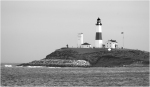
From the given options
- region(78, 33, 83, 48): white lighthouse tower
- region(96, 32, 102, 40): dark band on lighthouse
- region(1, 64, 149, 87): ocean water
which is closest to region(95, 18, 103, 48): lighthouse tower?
region(96, 32, 102, 40): dark band on lighthouse

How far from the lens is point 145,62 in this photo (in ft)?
265

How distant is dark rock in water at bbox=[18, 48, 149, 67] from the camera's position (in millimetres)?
81562

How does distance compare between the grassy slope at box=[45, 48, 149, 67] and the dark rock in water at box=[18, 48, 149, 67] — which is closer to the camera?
the grassy slope at box=[45, 48, 149, 67]

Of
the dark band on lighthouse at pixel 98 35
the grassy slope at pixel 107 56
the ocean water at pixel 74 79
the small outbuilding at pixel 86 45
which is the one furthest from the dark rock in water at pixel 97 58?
the ocean water at pixel 74 79

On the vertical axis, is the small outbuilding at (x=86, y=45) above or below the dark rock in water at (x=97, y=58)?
above

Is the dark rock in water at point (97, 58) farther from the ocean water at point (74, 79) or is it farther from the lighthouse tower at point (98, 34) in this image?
the ocean water at point (74, 79)

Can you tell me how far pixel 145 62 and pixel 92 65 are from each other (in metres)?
10.5

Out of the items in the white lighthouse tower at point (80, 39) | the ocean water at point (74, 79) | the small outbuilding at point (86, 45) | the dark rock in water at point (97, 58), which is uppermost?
the white lighthouse tower at point (80, 39)

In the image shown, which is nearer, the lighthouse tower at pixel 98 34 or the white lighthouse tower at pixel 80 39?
the lighthouse tower at pixel 98 34

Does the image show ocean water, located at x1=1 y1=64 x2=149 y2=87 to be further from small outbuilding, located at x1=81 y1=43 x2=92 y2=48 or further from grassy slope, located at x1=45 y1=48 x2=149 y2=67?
small outbuilding, located at x1=81 y1=43 x2=92 y2=48

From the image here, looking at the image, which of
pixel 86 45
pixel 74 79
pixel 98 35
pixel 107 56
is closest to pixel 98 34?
pixel 98 35

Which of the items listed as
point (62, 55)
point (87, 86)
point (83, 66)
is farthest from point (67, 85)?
point (62, 55)

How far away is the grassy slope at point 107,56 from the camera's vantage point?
3206 inches

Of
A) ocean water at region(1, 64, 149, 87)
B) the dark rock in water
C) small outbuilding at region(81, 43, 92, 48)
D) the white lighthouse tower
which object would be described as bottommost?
ocean water at region(1, 64, 149, 87)
